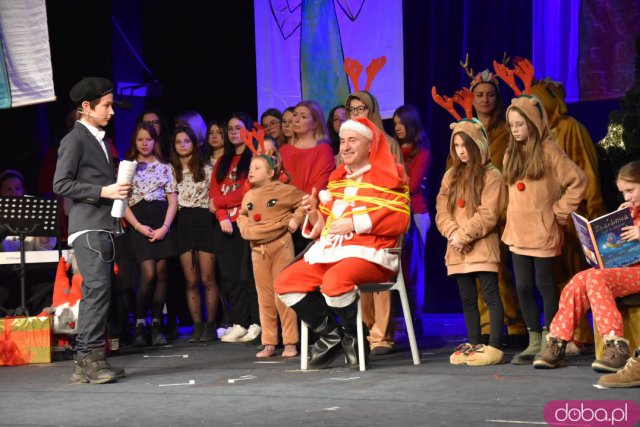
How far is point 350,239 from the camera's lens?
5418mm

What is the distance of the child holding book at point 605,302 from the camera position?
4.75 m

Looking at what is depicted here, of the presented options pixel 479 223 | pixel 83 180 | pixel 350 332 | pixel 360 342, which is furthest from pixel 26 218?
pixel 479 223

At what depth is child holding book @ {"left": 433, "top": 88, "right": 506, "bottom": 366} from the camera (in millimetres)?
5602

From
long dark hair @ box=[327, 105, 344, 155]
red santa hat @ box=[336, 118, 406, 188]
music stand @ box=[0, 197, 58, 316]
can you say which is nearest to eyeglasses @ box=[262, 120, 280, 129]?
long dark hair @ box=[327, 105, 344, 155]

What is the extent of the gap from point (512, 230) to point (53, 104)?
5.17 m

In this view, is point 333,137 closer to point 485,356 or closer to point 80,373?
point 485,356

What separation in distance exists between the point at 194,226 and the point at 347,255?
2.26 meters

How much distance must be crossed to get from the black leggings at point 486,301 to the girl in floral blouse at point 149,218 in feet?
8.16

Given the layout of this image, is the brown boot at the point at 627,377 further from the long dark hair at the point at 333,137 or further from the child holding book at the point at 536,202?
the long dark hair at the point at 333,137

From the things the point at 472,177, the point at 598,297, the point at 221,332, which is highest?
the point at 472,177

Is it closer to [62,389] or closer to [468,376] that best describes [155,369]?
[62,389]

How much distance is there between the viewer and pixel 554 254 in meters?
5.50

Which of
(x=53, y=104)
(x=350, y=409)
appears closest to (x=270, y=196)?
(x=350, y=409)

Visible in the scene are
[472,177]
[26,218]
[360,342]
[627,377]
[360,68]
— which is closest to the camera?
[627,377]
